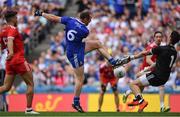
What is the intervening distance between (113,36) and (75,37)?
12.0 m

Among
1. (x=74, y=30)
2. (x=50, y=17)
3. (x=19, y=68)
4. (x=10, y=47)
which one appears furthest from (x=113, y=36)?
(x=10, y=47)

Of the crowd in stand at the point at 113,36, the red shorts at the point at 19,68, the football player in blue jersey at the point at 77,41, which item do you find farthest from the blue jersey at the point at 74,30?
the crowd in stand at the point at 113,36

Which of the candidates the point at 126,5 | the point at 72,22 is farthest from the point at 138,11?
the point at 72,22

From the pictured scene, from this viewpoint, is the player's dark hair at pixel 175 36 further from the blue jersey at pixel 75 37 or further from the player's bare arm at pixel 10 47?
the player's bare arm at pixel 10 47

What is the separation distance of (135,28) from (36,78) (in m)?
5.21

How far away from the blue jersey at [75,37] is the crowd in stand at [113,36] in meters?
7.94

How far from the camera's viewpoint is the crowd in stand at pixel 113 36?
28.8 meters

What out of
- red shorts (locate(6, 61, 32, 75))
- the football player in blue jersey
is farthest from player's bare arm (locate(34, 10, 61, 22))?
red shorts (locate(6, 61, 32, 75))

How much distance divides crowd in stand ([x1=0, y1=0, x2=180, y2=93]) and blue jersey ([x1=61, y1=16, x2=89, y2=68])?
794 centimetres

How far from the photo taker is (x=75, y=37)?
19578 millimetres

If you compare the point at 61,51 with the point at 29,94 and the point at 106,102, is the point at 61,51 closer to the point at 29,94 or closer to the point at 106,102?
the point at 106,102

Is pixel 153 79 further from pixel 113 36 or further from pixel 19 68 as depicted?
pixel 113 36

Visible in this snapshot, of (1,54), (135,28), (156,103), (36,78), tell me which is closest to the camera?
(1,54)

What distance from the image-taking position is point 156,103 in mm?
26375
